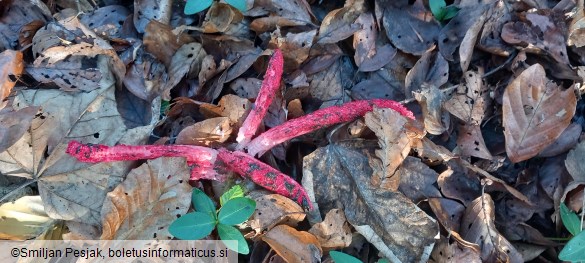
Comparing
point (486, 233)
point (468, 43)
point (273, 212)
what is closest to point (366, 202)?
point (273, 212)

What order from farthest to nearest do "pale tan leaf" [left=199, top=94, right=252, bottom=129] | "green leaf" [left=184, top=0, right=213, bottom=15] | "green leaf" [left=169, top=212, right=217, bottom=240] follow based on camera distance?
"green leaf" [left=184, top=0, right=213, bottom=15] < "pale tan leaf" [left=199, top=94, right=252, bottom=129] < "green leaf" [left=169, top=212, right=217, bottom=240]

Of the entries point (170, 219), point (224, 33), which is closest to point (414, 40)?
point (224, 33)

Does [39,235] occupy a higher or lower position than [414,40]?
lower

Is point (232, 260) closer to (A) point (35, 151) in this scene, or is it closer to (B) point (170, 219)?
(B) point (170, 219)

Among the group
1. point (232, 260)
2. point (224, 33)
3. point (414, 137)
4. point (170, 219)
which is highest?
point (224, 33)

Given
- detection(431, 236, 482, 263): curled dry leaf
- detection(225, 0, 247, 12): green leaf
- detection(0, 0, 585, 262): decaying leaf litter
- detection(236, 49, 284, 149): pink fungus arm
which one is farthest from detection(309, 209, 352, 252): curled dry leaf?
detection(225, 0, 247, 12): green leaf

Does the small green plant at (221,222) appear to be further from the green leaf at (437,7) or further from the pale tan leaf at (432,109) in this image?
the green leaf at (437,7)

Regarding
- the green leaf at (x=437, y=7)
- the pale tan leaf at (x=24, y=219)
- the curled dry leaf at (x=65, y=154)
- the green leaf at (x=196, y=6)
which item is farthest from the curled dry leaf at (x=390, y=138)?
the pale tan leaf at (x=24, y=219)

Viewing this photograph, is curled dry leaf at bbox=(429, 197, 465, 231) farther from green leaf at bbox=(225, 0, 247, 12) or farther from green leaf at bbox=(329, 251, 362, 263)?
green leaf at bbox=(225, 0, 247, 12)
